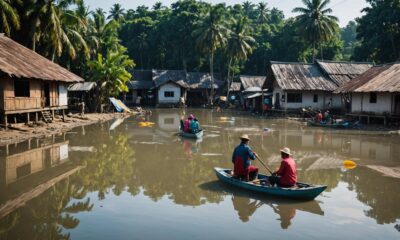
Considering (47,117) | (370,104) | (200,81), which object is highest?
(200,81)

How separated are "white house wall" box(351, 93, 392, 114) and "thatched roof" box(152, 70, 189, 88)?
26346 millimetres

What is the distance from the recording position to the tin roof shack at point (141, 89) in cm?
5216

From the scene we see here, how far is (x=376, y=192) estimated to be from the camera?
10727mm

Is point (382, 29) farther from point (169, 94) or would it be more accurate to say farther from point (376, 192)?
point (376, 192)

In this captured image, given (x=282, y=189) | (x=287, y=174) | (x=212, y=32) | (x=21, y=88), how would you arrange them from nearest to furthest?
(x=282, y=189)
(x=287, y=174)
(x=21, y=88)
(x=212, y=32)

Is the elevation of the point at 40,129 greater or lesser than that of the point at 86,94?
lesser

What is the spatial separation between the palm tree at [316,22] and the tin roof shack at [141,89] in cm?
2073

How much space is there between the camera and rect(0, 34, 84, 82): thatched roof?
19438mm

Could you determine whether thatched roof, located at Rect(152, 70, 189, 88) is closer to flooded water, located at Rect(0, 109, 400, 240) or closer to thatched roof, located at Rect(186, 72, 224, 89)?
thatched roof, located at Rect(186, 72, 224, 89)

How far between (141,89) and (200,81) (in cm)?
834

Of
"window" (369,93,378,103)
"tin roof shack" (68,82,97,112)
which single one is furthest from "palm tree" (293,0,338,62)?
"tin roof shack" (68,82,97,112)

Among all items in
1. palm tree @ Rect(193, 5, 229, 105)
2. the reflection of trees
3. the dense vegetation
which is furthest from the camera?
palm tree @ Rect(193, 5, 229, 105)

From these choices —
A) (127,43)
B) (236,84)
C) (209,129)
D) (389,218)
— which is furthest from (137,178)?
(127,43)

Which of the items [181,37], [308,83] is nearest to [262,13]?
[181,37]
